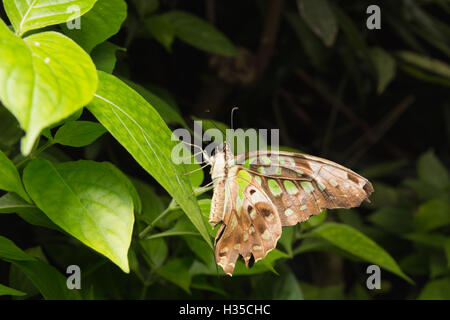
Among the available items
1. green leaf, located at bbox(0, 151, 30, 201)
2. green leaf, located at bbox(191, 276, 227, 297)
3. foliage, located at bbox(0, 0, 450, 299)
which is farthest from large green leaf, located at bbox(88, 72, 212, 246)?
green leaf, located at bbox(191, 276, 227, 297)

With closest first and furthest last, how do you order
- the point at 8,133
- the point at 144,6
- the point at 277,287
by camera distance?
the point at 8,133 < the point at 277,287 < the point at 144,6

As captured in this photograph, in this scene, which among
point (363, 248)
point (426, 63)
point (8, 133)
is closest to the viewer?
point (8, 133)

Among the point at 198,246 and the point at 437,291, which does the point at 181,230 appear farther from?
the point at 437,291

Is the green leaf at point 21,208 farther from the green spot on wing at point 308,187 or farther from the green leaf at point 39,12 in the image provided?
the green spot on wing at point 308,187

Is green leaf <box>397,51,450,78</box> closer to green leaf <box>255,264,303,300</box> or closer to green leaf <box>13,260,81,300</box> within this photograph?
green leaf <box>255,264,303,300</box>

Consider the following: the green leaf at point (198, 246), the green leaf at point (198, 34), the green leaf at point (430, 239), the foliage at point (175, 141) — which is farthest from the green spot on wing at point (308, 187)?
the green leaf at point (430, 239)

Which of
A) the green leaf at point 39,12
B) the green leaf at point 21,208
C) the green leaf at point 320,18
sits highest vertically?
the green leaf at point 320,18

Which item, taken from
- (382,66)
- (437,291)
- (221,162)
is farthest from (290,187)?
(382,66)

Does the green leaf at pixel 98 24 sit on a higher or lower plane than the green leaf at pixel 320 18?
lower
